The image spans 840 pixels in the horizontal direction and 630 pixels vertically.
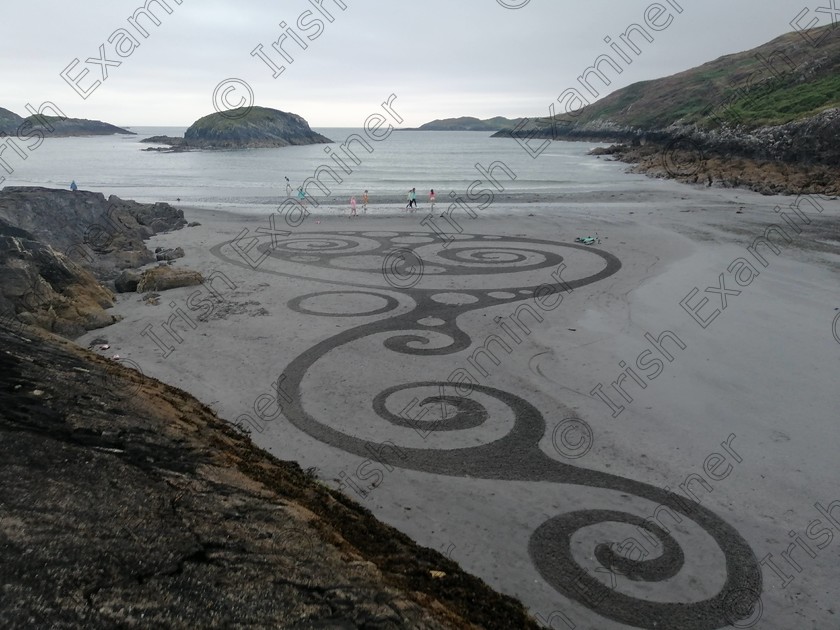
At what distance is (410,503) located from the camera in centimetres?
849

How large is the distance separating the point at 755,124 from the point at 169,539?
6931 centimetres

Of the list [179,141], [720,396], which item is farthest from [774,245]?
[179,141]

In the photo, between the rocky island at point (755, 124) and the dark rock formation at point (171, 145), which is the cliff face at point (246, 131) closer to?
the dark rock formation at point (171, 145)

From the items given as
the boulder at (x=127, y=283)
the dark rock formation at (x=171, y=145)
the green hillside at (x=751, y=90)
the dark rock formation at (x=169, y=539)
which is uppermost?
the green hillside at (x=751, y=90)

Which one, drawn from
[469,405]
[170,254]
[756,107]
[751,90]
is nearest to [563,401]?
[469,405]

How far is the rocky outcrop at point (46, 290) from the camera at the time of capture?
14133 millimetres

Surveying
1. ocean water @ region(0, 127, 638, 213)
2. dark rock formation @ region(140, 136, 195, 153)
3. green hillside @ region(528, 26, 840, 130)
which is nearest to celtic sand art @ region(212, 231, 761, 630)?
ocean water @ region(0, 127, 638, 213)

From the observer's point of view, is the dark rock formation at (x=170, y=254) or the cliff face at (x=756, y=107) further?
the cliff face at (x=756, y=107)

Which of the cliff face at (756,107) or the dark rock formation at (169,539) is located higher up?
the cliff face at (756,107)

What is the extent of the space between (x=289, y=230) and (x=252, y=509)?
2727cm

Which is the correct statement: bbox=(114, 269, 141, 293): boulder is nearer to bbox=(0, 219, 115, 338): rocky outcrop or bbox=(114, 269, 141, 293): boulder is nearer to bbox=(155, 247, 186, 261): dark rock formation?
bbox=(0, 219, 115, 338): rocky outcrop

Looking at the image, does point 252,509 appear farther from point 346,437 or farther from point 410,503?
point 346,437

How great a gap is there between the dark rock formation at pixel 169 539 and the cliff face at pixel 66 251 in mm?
7518

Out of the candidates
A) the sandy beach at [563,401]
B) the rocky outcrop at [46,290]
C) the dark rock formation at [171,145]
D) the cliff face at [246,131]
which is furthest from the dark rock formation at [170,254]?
the cliff face at [246,131]
